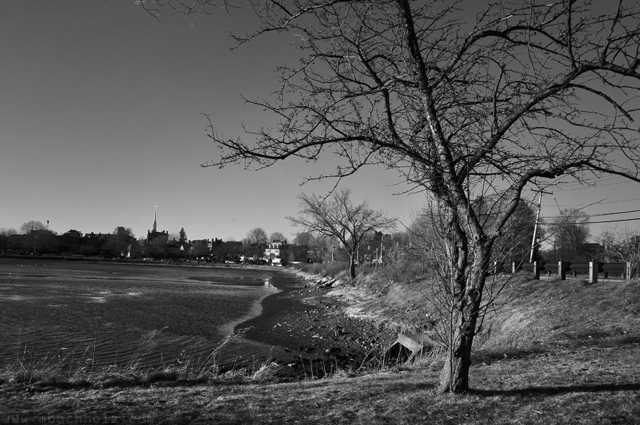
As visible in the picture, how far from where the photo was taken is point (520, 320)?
14.7m

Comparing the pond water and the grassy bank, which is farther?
the pond water

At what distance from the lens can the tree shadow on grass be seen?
5.96 metres

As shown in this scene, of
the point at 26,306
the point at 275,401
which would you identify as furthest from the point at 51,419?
the point at 26,306

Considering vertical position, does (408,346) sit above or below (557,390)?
below

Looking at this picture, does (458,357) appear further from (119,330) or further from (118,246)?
(118,246)

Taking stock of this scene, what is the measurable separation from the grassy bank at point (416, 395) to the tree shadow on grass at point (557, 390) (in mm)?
12

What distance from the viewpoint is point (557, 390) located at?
610 cm

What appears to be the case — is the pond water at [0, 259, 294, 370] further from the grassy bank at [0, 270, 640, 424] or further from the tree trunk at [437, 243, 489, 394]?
the tree trunk at [437, 243, 489, 394]

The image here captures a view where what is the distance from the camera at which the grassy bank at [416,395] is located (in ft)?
17.6

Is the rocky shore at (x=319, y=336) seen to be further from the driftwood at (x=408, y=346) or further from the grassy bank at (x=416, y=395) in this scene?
the grassy bank at (x=416, y=395)

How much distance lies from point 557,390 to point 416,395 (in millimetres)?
1774

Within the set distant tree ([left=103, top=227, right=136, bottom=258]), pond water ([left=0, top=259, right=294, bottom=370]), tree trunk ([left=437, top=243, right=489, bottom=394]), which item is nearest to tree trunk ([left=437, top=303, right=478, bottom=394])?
tree trunk ([left=437, top=243, right=489, bottom=394])

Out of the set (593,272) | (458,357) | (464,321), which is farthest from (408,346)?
(593,272)

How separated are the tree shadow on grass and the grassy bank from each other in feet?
0.04
